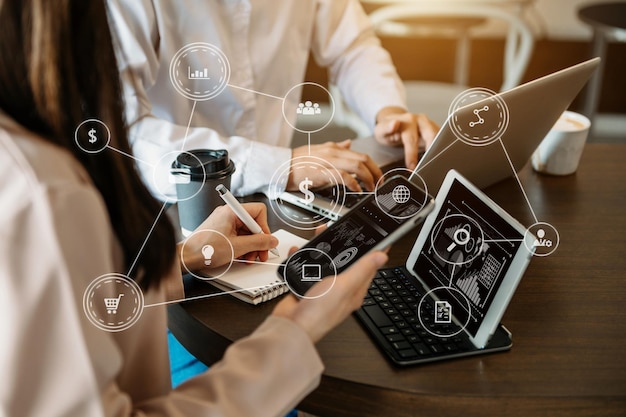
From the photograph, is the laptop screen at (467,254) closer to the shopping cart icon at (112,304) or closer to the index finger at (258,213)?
the index finger at (258,213)

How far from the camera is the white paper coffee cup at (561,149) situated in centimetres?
89

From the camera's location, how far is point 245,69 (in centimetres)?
101

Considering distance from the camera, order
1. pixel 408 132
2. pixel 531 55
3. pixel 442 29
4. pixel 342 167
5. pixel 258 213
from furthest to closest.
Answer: pixel 531 55 → pixel 442 29 → pixel 408 132 → pixel 342 167 → pixel 258 213

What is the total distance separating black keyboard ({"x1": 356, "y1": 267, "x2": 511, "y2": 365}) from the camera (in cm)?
56

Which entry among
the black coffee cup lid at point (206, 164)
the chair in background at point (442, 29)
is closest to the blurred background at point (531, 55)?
the chair in background at point (442, 29)

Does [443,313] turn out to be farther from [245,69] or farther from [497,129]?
[245,69]

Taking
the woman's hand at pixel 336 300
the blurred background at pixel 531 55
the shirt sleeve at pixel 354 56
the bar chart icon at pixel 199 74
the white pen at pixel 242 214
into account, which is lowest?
the blurred background at pixel 531 55

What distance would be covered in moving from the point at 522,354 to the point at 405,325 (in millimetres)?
98

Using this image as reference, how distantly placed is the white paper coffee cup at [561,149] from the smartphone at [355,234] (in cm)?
35

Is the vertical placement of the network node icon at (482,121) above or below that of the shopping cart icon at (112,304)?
below

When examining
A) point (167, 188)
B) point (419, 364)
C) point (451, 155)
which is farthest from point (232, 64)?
point (419, 364)

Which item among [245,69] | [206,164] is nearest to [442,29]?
[245,69]

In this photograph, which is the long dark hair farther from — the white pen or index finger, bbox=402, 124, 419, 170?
index finger, bbox=402, 124, 419, 170
